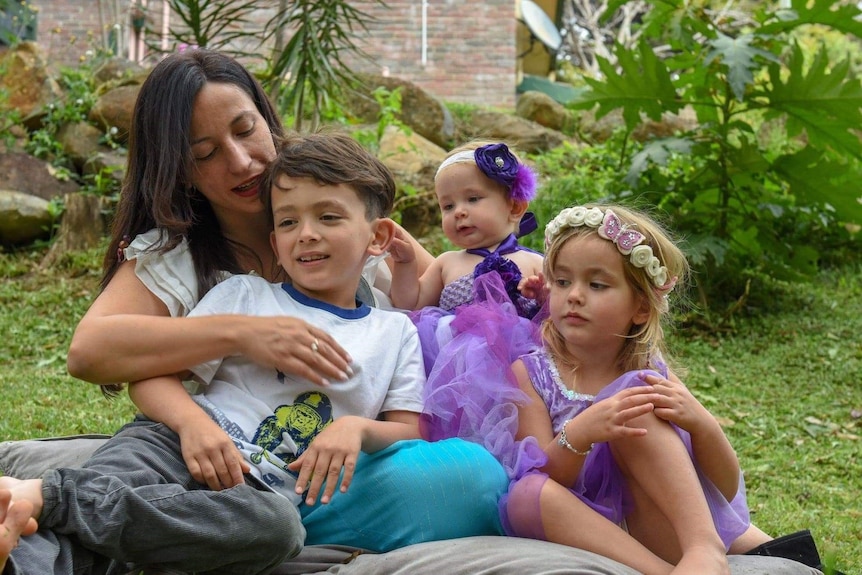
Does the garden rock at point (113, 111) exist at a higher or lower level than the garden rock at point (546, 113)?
higher

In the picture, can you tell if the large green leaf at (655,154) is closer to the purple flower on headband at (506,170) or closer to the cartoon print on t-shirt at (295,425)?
the purple flower on headband at (506,170)

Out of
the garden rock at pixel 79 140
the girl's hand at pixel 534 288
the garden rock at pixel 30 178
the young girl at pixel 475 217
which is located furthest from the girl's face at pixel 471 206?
the garden rock at pixel 79 140

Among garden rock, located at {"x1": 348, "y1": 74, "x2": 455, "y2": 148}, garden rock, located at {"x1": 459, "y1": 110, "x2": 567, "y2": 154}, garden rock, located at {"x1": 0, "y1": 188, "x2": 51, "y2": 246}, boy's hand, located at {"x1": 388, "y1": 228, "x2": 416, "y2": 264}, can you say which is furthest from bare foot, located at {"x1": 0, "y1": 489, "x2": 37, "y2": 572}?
garden rock, located at {"x1": 459, "y1": 110, "x2": 567, "y2": 154}

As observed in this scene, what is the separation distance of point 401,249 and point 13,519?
149 centimetres

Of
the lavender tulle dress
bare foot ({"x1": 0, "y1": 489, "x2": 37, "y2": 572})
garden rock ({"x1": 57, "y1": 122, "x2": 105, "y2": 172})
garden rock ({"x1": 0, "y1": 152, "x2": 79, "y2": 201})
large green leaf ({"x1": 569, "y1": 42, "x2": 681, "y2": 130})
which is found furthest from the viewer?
garden rock ({"x1": 57, "y1": 122, "x2": 105, "y2": 172})

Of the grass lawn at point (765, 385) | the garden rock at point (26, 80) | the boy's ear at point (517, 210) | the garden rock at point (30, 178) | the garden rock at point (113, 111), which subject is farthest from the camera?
the garden rock at point (26, 80)

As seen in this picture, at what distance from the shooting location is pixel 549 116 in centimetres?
1026

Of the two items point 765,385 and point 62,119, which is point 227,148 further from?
point 62,119

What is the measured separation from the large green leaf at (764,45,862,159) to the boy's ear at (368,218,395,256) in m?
3.50

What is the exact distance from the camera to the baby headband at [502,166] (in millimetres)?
3020

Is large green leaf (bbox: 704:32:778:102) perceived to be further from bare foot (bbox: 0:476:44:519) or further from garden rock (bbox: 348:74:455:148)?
bare foot (bbox: 0:476:44:519)

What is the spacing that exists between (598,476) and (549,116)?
8104 mm

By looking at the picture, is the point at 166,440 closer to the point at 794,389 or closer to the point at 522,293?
the point at 522,293

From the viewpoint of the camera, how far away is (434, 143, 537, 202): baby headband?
302 cm
